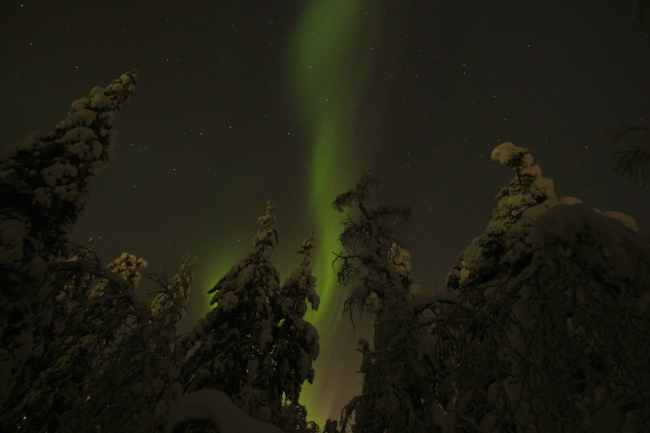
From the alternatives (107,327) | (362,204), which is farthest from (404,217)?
(107,327)

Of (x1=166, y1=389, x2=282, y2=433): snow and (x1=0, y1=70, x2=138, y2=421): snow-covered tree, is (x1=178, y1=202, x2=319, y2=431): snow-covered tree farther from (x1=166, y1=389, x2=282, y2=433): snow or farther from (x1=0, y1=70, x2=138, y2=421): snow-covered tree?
(x1=166, y1=389, x2=282, y2=433): snow

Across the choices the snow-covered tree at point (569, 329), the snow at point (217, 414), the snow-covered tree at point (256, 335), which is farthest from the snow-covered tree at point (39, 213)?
→ the snow-covered tree at point (569, 329)

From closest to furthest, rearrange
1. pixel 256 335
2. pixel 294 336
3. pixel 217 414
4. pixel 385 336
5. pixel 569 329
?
pixel 217 414 → pixel 569 329 → pixel 385 336 → pixel 256 335 → pixel 294 336

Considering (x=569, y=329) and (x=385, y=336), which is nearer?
(x=569, y=329)

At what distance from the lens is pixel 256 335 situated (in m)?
11.1

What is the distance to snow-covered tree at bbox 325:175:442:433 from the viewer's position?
18.6ft

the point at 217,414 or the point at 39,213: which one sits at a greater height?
the point at 39,213

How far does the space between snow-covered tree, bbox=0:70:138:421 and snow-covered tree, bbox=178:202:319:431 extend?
446 cm

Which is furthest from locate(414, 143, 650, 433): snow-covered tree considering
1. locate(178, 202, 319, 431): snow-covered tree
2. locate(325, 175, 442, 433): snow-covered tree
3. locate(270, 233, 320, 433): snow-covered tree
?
locate(270, 233, 320, 433): snow-covered tree

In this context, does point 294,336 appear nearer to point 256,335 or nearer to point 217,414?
point 256,335

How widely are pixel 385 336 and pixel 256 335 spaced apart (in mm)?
5962

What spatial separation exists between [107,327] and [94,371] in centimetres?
66

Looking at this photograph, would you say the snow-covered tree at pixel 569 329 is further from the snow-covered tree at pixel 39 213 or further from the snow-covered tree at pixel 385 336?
the snow-covered tree at pixel 39 213

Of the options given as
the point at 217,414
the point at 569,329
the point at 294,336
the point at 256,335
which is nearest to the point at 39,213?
the point at 256,335
